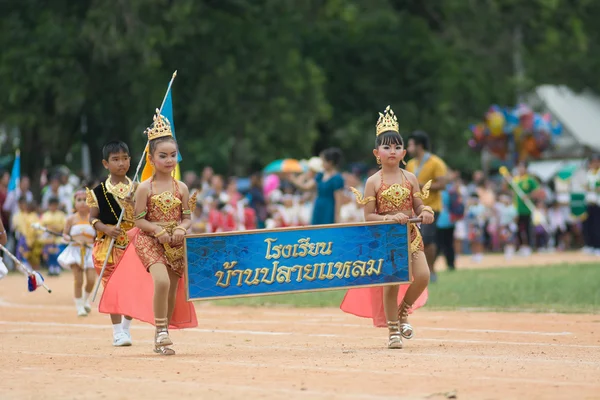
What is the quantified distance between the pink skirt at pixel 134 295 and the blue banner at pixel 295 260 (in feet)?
2.25

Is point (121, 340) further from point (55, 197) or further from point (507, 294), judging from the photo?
point (55, 197)

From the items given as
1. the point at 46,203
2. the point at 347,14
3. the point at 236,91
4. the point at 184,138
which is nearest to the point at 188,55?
the point at 236,91

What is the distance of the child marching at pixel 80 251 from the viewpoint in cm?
1712

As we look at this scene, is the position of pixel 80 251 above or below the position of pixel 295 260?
above

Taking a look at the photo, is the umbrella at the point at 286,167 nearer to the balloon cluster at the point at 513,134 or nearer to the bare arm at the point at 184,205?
the balloon cluster at the point at 513,134

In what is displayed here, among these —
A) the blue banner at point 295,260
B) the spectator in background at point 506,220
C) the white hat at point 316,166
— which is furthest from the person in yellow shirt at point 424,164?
the spectator in background at point 506,220

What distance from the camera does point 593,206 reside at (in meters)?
30.0

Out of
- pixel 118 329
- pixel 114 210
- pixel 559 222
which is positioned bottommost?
pixel 118 329

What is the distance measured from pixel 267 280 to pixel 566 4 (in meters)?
39.1

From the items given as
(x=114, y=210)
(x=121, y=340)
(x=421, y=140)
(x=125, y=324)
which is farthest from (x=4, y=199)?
(x=121, y=340)

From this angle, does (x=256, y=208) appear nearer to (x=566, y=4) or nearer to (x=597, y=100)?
(x=566, y=4)

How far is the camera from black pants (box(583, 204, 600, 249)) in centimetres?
2981

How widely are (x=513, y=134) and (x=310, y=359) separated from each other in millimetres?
29171

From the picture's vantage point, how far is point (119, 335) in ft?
40.5
